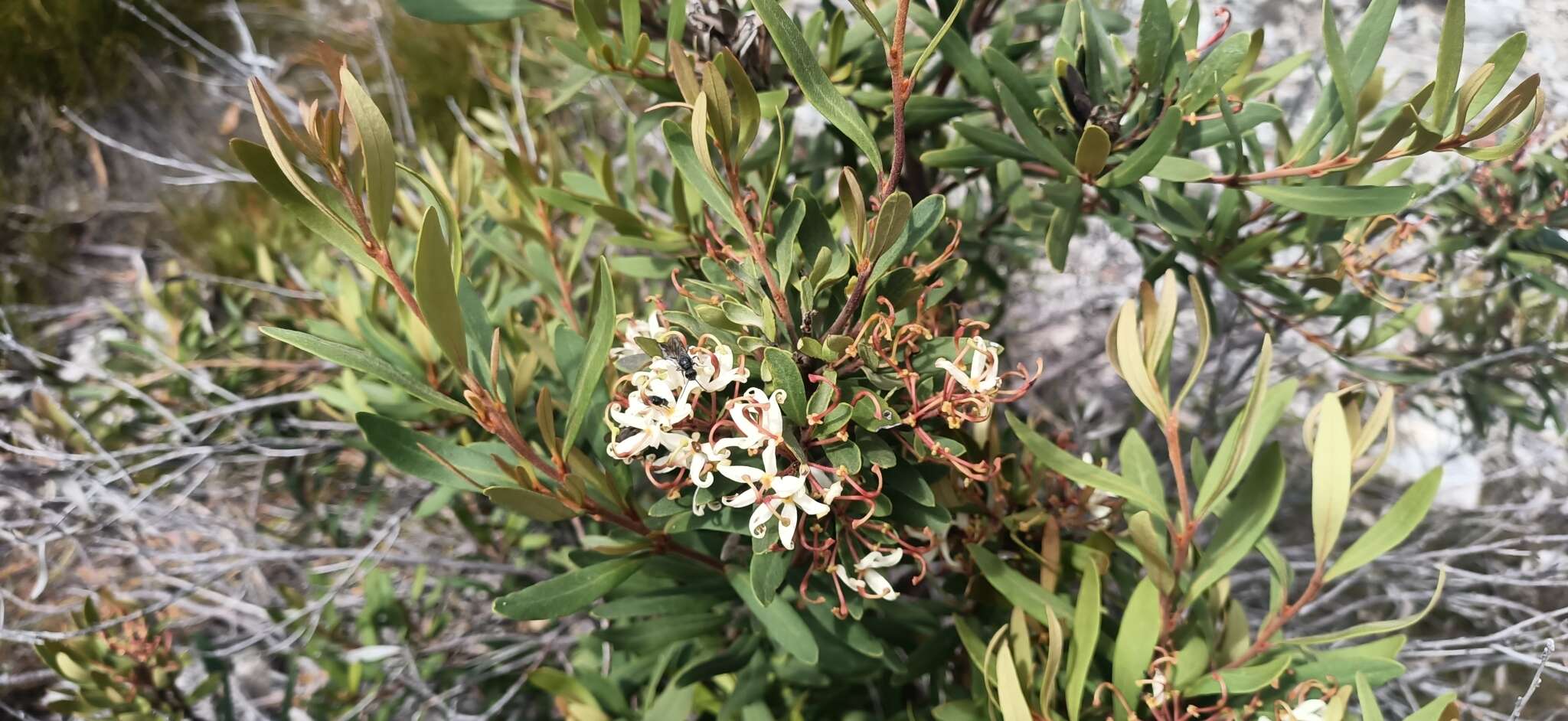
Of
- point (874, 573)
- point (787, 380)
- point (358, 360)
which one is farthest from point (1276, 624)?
point (358, 360)

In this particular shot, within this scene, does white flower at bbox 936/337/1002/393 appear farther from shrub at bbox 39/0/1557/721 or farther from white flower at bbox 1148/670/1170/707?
white flower at bbox 1148/670/1170/707

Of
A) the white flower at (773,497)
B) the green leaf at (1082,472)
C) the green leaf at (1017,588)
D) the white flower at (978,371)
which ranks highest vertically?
the white flower at (978,371)

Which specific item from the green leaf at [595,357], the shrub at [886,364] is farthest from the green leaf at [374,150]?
the green leaf at [595,357]

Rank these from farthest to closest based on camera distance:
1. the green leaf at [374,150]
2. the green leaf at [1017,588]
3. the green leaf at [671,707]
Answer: the green leaf at [671,707] → the green leaf at [1017,588] → the green leaf at [374,150]

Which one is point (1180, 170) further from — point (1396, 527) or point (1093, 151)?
point (1396, 527)

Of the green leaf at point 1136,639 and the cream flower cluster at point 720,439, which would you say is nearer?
the cream flower cluster at point 720,439

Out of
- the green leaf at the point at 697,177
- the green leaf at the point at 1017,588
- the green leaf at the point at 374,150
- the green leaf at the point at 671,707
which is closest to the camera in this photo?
the green leaf at the point at 374,150

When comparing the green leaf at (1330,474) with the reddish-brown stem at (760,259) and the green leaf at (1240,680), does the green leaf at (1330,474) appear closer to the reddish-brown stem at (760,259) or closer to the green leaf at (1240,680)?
the green leaf at (1240,680)

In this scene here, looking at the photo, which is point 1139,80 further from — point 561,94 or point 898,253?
point 561,94

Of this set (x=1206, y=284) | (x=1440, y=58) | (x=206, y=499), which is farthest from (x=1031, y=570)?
(x=206, y=499)
